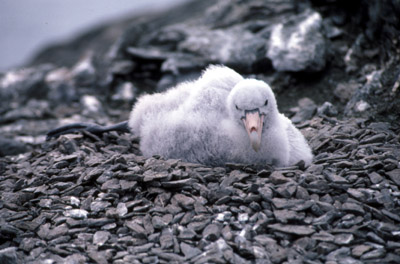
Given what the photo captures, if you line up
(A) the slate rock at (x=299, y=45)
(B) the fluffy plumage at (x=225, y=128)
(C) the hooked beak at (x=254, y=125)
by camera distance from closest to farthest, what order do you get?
(C) the hooked beak at (x=254, y=125)
(B) the fluffy plumage at (x=225, y=128)
(A) the slate rock at (x=299, y=45)

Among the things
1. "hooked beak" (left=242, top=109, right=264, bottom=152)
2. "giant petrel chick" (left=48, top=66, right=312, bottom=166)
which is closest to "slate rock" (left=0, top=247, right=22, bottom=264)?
"giant petrel chick" (left=48, top=66, right=312, bottom=166)

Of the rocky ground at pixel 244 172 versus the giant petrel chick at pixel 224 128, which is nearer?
the rocky ground at pixel 244 172

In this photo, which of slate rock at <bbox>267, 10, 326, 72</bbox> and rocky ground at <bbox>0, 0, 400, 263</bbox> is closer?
rocky ground at <bbox>0, 0, 400, 263</bbox>

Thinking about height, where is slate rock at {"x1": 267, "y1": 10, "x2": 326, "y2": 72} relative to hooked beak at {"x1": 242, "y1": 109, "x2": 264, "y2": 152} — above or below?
Result: above

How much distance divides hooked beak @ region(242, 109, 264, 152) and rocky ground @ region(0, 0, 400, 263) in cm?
25

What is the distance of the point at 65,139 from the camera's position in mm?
5039

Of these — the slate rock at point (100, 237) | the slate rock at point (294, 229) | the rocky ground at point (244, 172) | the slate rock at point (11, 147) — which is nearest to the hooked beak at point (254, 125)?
the rocky ground at point (244, 172)

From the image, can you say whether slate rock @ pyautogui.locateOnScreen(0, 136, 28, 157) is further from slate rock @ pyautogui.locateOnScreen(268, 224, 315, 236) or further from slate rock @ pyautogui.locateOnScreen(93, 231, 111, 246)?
slate rock @ pyautogui.locateOnScreen(268, 224, 315, 236)

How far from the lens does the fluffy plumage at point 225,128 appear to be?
3.95m

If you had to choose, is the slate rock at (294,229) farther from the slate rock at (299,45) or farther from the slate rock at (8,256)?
the slate rock at (299,45)

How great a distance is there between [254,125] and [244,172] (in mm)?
421

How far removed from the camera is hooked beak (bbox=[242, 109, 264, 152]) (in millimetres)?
3846

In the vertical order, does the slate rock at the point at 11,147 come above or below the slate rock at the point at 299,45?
below

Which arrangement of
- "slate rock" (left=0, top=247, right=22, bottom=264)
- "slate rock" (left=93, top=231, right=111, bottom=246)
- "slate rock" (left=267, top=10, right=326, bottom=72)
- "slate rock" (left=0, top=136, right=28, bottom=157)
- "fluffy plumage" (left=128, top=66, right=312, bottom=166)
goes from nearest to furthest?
1. "slate rock" (left=0, top=247, right=22, bottom=264)
2. "slate rock" (left=93, top=231, right=111, bottom=246)
3. "fluffy plumage" (left=128, top=66, right=312, bottom=166)
4. "slate rock" (left=0, top=136, right=28, bottom=157)
5. "slate rock" (left=267, top=10, right=326, bottom=72)
